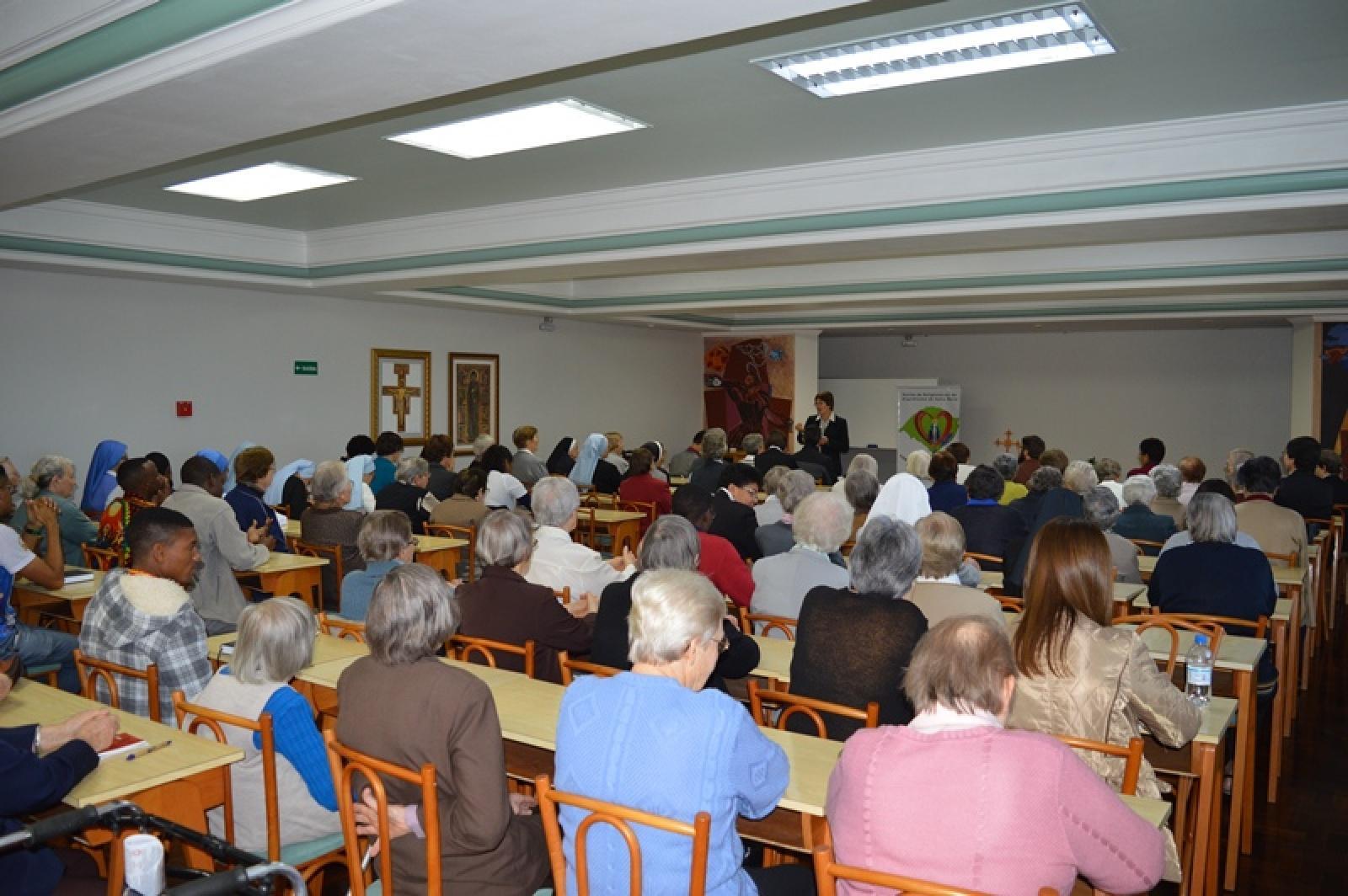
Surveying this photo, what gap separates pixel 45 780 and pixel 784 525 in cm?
367

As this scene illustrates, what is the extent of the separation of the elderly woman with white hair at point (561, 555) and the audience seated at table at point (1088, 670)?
1747mm

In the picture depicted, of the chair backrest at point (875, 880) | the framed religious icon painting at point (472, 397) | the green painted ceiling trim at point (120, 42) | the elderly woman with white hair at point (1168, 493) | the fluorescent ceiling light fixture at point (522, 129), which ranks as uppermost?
the fluorescent ceiling light fixture at point (522, 129)

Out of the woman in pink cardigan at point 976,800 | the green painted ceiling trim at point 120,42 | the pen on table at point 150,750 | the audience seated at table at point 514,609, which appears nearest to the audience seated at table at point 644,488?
the audience seated at table at point 514,609

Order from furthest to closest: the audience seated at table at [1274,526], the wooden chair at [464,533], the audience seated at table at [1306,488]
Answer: the audience seated at table at [1306,488]
the wooden chair at [464,533]
the audience seated at table at [1274,526]

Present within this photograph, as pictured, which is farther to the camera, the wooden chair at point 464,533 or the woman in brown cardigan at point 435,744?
the wooden chair at point 464,533

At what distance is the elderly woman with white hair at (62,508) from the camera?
516 cm

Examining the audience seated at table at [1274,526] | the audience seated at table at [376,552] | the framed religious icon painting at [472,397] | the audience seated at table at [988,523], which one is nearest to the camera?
the audience seated at table at [376,552]

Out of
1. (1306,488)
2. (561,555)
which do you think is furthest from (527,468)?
(1306,488)

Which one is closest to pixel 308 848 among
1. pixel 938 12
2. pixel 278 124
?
pixel 278 124

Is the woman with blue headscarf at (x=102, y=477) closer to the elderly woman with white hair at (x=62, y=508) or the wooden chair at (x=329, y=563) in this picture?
the elderly woman with white hair at (x=62, y=508)

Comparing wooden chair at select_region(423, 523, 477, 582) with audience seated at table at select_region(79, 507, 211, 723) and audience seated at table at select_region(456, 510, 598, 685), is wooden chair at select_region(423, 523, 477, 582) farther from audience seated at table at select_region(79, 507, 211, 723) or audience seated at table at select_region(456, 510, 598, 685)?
audience seated at table at select_region(79, 507, 211, 723)

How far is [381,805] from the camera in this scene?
6.71 feet

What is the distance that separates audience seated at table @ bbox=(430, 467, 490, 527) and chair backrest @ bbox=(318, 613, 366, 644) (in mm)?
2637

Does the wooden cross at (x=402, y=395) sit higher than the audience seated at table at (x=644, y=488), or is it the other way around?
the wooden cross at (x=402, y=395)
